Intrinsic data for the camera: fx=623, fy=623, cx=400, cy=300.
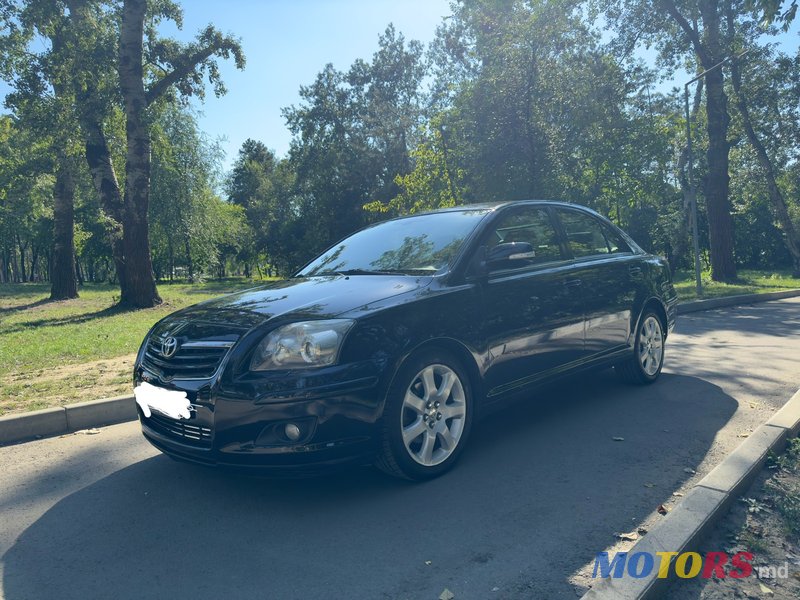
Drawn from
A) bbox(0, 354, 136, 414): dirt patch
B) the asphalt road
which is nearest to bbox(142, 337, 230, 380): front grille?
the asphalt road

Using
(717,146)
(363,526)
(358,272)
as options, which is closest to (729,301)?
(717,146)

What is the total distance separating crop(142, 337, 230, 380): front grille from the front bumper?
0.11m

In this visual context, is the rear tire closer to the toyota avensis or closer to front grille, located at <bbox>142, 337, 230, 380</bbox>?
the toyota avensis

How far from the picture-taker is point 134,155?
1430 cm

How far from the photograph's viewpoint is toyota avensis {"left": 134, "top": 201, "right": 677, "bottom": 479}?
10.8 ft

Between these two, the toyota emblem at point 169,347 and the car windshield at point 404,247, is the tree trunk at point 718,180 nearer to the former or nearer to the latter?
the car windshield at point 404,247

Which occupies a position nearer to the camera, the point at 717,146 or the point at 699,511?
the point at 699,511

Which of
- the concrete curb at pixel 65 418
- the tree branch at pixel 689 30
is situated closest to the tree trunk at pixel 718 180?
the tree branch at pixel 689 30

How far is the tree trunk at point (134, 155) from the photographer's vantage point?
14125 mm

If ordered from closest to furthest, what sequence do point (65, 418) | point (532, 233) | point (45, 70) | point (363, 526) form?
point (363, 526), point (532, 233), point (65, 418), point (45, 70)

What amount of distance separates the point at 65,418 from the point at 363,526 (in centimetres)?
338

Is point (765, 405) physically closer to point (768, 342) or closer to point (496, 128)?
point (768, 342)

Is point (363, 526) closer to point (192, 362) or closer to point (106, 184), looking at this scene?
point (192, 362)

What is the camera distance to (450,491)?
3623mm
